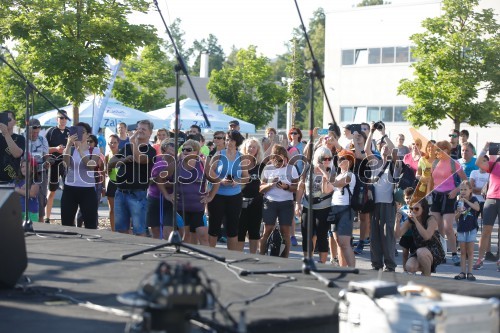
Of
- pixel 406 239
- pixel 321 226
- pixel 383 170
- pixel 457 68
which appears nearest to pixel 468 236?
pixel 383 170

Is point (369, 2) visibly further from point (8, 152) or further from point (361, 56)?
point (8, 152)

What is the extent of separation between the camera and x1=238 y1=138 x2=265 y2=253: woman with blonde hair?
403 inches

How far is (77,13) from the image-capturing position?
51.5ft

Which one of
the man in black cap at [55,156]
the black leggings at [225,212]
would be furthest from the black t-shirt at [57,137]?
the black leggings at [225,212]

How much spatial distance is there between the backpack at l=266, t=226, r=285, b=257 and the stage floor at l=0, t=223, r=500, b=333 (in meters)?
2.31

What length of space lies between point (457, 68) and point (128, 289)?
26.4m

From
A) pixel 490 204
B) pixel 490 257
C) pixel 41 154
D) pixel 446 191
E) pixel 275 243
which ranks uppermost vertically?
pixel 41 154

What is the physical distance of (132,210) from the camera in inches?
391

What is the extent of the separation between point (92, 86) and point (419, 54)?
1785 centimetres

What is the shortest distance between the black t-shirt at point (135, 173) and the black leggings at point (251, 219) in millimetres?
1403

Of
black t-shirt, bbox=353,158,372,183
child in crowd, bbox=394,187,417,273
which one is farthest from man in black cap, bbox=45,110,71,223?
child in crowd, bbox=394,187,417,273

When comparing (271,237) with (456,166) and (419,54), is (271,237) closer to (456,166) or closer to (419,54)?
(456,166)

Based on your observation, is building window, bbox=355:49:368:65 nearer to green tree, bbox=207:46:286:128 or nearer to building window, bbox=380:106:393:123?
building window, bbox=380:106:393:123

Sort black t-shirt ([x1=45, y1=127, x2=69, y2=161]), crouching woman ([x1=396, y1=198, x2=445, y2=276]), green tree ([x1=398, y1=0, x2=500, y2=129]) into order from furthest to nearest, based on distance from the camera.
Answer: green tree ([x1=398, y1=0, x2=500, y2=129]), black t-shirt ([x1=45, y1=127, x2=69, y2=161]), crouching woman ([x1=396, y1=198, x2=445, y2=276])
